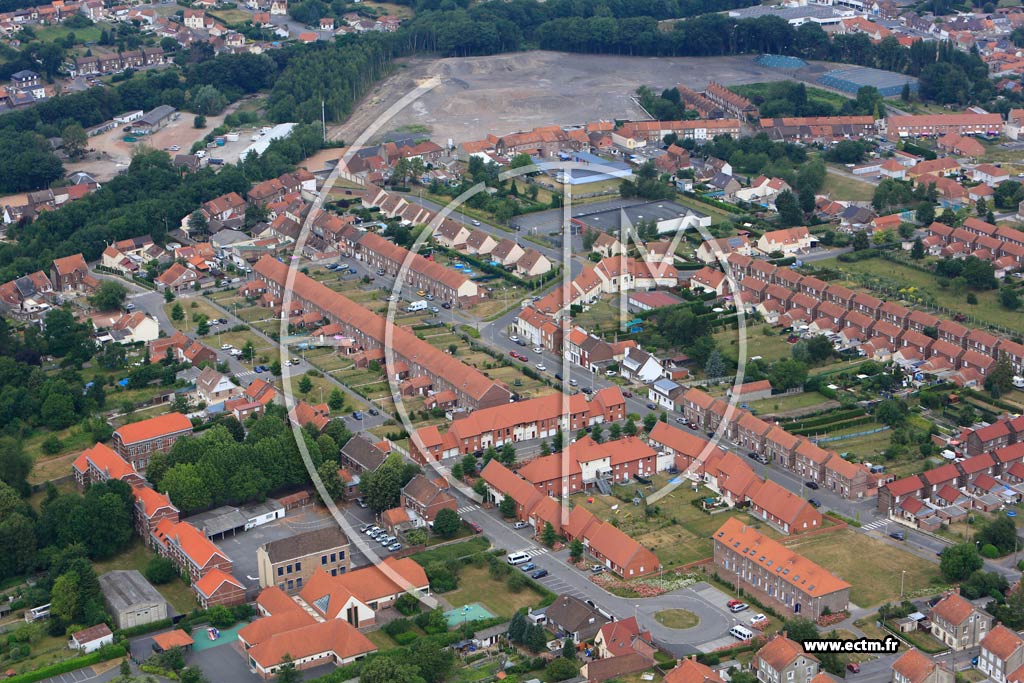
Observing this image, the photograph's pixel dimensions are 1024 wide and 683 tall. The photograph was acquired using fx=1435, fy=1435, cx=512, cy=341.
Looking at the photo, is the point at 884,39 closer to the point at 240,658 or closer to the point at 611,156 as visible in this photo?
the point at 611,156

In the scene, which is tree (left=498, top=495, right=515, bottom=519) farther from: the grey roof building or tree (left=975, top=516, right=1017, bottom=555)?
tree (left=975, top=516, right=1017, bottom=555)

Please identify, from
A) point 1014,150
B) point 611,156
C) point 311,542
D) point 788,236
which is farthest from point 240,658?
point 1014,150

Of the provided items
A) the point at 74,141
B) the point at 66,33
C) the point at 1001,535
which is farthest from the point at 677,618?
the point at 66,33

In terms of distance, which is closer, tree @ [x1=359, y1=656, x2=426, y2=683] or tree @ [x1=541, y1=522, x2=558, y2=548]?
tree @ [x1=359, y1=656, x2=426, y2=683]

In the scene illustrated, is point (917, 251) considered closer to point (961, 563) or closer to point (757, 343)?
point (757, 343)

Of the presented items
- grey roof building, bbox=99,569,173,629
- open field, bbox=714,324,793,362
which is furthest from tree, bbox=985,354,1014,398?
grey roof building, bbox=99,569,173,629

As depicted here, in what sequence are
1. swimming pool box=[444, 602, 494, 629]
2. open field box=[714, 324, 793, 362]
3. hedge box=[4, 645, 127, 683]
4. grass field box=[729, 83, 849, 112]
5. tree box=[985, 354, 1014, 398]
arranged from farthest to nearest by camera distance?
grass field box=[729, 83, 849, 112] → open field box=[714, 324, 793, 362] → tree box=[985, 354, 1014, 398] → swimming pool box=[444, 602, 494, 629] → hedge box=[4, 645, 127, 683]
